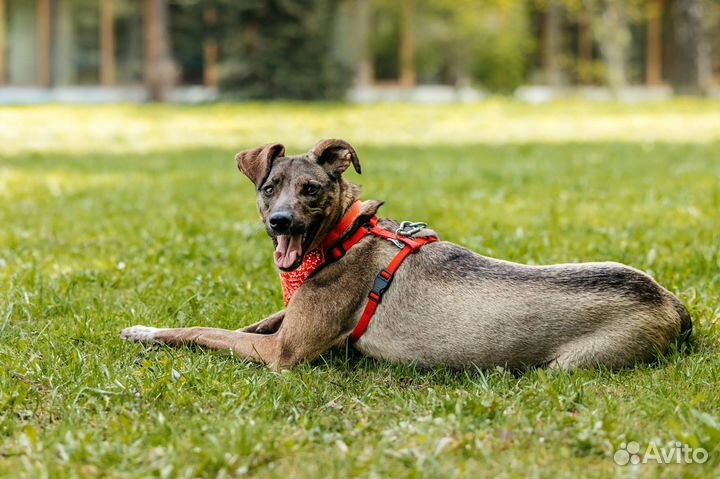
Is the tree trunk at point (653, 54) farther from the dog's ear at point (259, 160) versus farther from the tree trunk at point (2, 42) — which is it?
the dog's ear at point (259, 160)

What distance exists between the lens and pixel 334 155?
537 cm

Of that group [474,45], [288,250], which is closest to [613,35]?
[474,45]

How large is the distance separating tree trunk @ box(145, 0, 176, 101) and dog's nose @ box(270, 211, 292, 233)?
85.6ft

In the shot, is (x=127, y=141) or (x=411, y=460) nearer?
(x=411, y=460)

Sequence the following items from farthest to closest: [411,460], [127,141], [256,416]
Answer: [127,141] < [256,416] < [411,460]

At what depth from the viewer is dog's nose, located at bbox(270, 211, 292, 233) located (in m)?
4.88

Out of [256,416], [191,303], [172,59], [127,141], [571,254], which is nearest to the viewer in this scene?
[256,416]

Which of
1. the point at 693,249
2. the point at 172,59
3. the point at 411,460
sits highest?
the point at 172,59

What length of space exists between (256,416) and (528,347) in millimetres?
1504

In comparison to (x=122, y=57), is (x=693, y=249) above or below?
below

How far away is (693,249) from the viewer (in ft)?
24.8

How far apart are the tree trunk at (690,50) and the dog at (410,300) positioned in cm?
3187

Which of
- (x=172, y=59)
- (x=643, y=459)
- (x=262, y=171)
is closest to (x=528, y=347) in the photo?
(x=643, y=459)

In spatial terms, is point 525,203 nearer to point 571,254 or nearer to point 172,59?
point 571,254
